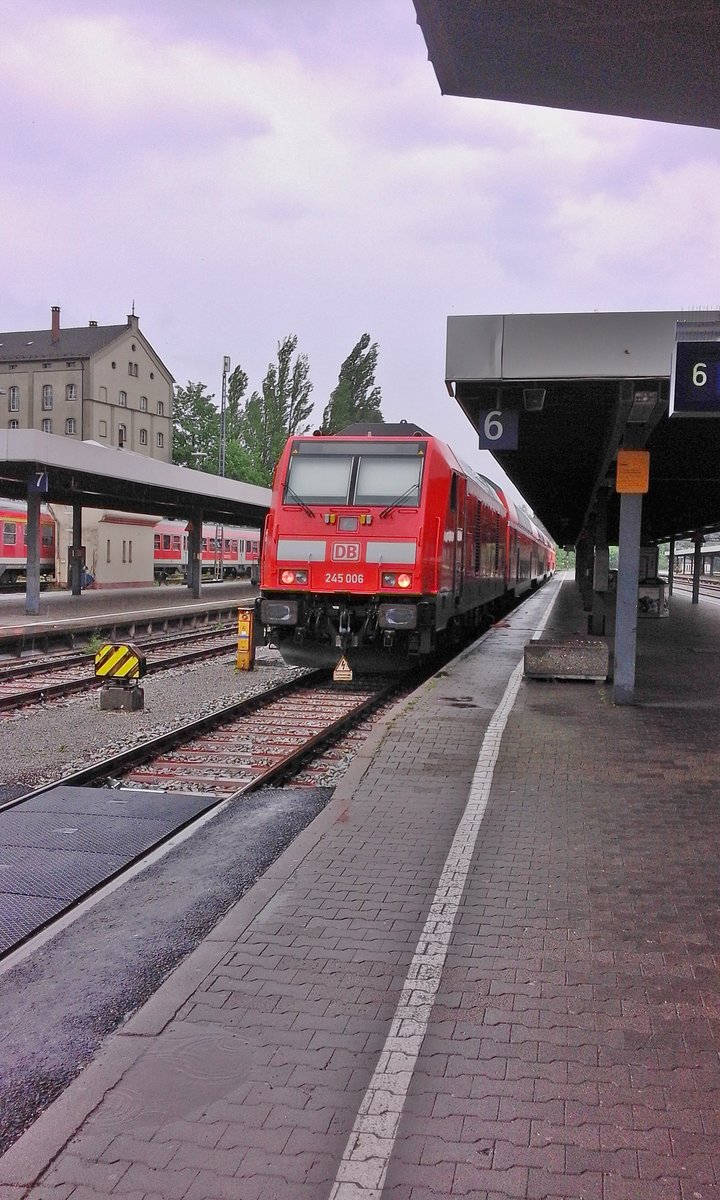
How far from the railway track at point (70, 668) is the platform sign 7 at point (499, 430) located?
21.4ft

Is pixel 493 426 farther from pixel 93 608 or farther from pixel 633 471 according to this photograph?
pixel 93 608

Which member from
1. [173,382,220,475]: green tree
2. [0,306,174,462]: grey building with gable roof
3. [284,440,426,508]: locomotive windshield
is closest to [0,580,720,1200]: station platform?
[284,440,426,508]: locomotive windshield

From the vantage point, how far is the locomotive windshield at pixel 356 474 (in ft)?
40.4

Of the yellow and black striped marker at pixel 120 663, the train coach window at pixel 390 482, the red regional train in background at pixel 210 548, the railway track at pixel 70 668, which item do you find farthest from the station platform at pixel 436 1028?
the red regional train in background at pixel 210 548

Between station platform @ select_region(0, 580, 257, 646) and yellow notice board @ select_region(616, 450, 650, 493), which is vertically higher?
yellow notice board @ select_region(616, 450, 650, 493)

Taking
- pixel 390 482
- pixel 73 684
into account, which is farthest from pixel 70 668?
pixel 390 482

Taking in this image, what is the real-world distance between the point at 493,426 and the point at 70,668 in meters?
8.81

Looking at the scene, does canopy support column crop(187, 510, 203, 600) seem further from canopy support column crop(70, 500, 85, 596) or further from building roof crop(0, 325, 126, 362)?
building roof crop(0, 325, 126, 362)

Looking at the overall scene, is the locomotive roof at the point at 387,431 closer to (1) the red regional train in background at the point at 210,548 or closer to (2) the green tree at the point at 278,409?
(1) the red regional train in background at the point at 210,548

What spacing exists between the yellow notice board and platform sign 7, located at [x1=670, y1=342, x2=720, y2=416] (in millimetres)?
2171

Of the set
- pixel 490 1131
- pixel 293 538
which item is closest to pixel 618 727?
pixel 293 538

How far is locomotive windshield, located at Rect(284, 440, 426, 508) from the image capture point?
12312 mm

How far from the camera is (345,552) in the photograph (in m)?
12.2

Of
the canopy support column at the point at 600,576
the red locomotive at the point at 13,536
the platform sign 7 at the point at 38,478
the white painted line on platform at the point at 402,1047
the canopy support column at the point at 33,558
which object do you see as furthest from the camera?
the red locomotive at the point at 13,536
